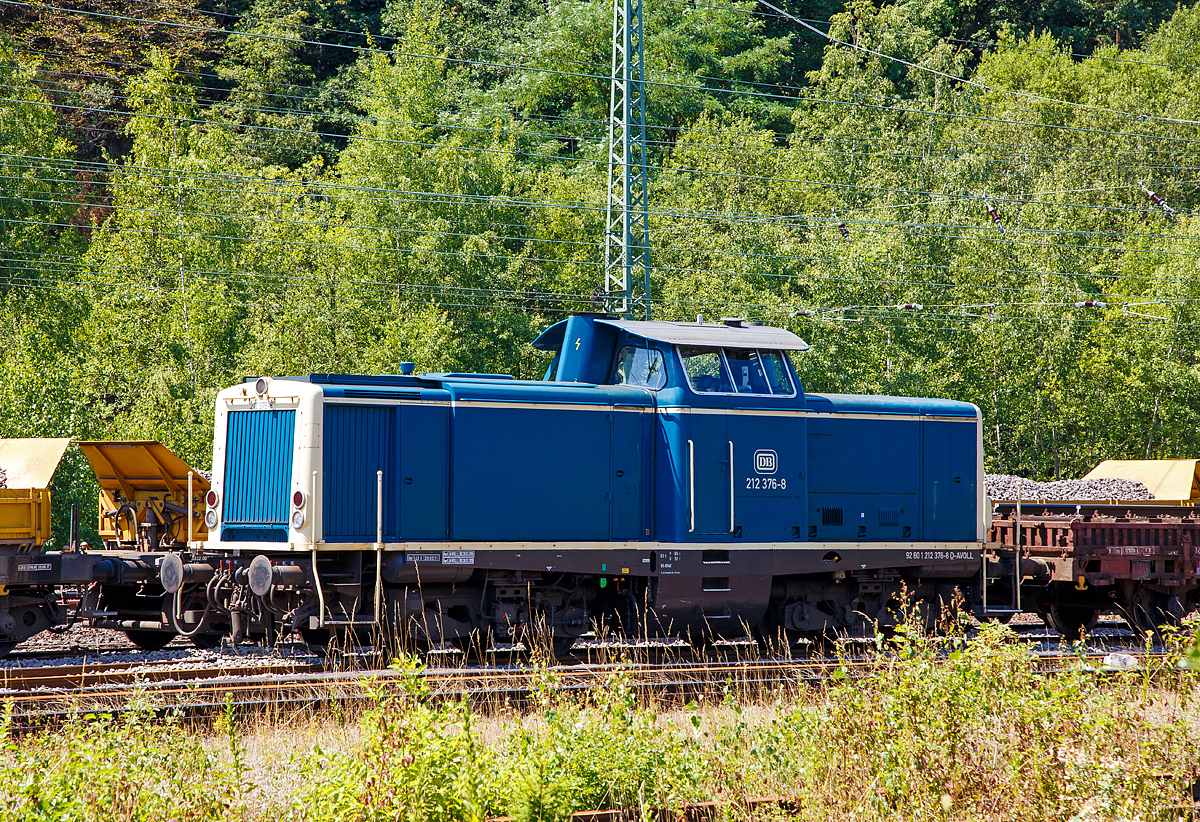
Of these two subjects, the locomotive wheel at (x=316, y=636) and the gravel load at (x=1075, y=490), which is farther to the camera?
the gravel load at (x=1075, y=490)

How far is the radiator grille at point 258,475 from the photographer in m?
12.1

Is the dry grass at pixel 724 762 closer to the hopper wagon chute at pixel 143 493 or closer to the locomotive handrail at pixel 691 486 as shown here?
the locomotive handrail at pixel 691 486

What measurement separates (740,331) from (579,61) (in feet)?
133

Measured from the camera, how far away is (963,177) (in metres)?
41.6

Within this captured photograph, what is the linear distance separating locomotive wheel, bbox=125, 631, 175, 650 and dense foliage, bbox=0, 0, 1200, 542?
7150 mm

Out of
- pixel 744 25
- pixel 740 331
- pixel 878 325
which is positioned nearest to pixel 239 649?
pixel 740 331

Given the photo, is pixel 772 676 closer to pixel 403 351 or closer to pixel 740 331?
pixel 740 331

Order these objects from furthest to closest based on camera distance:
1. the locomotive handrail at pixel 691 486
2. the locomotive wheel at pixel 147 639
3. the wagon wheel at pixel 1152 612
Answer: the wagon wheel at pixel 1152 612 < the locomotive wheel at pixel 147 639 < the locomotive handrail at pixel 691 486

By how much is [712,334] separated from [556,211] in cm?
2836

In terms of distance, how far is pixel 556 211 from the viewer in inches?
1617

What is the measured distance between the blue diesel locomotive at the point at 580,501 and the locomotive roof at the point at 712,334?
5 centimetres

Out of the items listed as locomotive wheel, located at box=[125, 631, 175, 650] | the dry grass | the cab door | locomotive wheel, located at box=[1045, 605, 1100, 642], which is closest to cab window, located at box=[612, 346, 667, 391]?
the cab door

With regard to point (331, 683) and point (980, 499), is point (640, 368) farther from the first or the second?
point (331, 683)

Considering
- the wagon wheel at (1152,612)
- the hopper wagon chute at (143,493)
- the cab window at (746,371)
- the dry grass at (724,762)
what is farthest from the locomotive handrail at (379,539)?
the wagon wheel at (1152,612)
